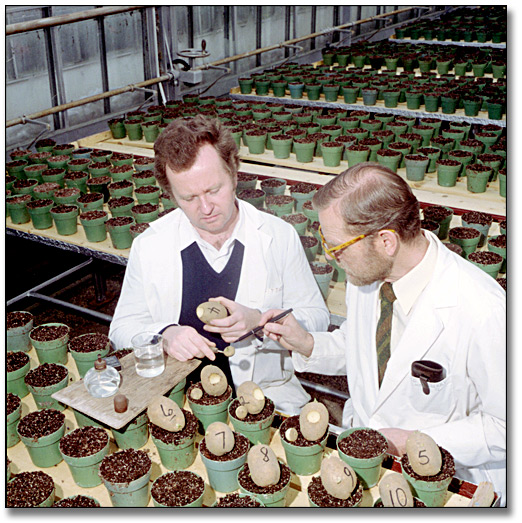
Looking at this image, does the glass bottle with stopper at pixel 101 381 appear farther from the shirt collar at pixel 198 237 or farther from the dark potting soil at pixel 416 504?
the dark potting soil at pixel 416 504

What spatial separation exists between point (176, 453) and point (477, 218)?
2.48m

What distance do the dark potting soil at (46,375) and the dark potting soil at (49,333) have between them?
0.20 meters

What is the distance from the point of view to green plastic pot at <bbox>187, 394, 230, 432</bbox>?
1857 mm

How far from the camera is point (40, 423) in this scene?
1863mm

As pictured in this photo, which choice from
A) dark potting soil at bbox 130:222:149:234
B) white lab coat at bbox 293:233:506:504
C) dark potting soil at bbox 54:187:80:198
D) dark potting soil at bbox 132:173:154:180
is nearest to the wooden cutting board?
white lab coat at bbox 293:233:506:504

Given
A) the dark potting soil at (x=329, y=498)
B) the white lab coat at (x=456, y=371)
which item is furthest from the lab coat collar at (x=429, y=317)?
the dark potting soil at (x=329, y=498)

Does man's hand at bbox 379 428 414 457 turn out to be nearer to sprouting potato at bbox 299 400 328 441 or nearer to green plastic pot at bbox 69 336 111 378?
sprouting potato at bbox 299 400 328 441

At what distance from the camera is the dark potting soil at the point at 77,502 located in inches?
62.5

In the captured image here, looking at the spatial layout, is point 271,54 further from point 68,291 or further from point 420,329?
point 420,329

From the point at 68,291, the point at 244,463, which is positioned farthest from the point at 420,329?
the point at 68,291

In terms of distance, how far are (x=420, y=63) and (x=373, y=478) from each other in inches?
297

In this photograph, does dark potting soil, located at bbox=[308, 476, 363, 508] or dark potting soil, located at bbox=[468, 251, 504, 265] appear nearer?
dark potting soil, located at bbox=[308, 476, 363, 508]

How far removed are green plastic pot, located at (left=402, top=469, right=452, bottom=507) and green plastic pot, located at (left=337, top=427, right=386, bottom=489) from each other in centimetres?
9

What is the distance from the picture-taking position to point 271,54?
10273 millimetres
